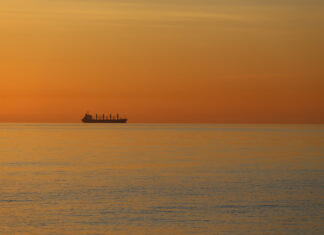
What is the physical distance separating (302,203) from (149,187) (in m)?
10.6

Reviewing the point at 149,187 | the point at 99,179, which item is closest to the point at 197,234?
the point at 149,187

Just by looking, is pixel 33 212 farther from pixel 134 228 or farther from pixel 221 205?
pixel 221 205

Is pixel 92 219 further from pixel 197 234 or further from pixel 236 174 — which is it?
pixel 236 174

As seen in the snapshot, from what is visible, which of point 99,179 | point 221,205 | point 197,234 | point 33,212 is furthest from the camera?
point 99,179

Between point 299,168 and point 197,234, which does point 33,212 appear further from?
point 299,168

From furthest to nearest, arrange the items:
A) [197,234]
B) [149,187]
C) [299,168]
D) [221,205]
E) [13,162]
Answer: [13,162] → [299,168] → [149,187] → [221,205] → [197,234]

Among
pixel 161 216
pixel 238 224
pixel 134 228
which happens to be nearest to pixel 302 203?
pixel 238 224

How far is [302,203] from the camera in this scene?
30.0 m

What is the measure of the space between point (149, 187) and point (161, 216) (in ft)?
31.2

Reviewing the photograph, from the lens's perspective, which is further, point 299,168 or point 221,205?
point 299,168

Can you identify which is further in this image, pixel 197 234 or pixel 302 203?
pixel 302 203

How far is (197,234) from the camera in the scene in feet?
76.2

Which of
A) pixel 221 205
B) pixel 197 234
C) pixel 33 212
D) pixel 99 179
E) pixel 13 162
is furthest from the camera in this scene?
pixel 13 162

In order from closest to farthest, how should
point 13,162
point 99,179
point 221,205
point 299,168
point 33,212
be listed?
point 33,212 → point 221,205 → point 99,179 → point 299,168 → point 13,162
